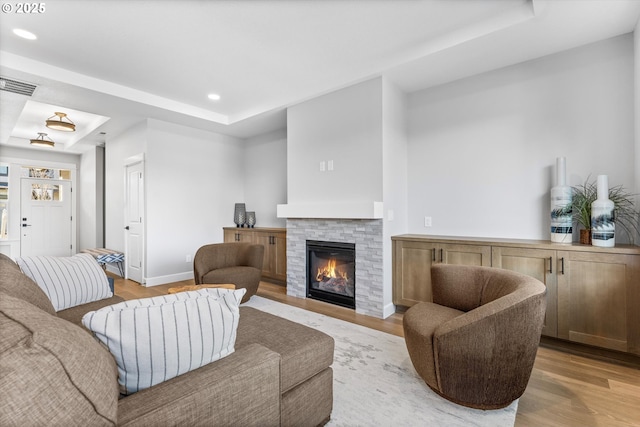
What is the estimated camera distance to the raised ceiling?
8.11ft

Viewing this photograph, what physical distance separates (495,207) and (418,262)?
3.36ft

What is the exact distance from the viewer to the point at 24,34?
2771 mm

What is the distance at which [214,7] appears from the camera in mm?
2461

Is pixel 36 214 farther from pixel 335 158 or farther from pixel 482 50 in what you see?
pixel 482 50

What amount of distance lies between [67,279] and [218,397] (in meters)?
1.92

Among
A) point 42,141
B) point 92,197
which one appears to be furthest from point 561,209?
point 92,197

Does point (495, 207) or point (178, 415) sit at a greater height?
point (495, 207)

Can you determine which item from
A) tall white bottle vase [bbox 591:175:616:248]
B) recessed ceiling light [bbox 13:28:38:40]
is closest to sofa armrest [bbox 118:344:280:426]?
tall white bottle vase [bbox 591:175:616:248]

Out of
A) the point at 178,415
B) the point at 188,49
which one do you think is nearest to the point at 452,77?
the point at 188,49

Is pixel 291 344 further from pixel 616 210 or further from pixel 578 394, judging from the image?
pixel 616 210

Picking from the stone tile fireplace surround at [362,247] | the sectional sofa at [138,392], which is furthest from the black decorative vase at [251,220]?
the sectional sofa at [138,392]

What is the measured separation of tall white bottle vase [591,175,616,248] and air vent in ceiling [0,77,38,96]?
19.2ft

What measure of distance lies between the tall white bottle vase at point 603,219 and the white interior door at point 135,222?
564 cm

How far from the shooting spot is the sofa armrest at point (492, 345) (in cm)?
166
